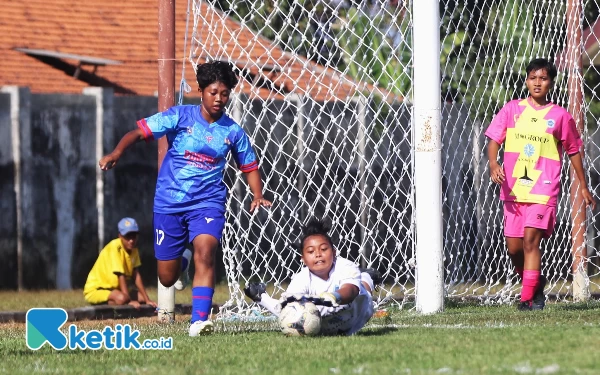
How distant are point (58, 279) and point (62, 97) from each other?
2.16m

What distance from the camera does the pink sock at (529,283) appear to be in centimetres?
999

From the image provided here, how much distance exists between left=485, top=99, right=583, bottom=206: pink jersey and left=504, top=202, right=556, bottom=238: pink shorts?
2.0 inches

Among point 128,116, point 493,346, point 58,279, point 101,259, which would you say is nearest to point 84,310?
point 101,259

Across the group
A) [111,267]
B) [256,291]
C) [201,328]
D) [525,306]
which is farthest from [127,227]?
[256,291]

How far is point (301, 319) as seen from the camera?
25.6 ft

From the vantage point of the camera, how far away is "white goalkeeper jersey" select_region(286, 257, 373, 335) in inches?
311

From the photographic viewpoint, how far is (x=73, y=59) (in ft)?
66.5

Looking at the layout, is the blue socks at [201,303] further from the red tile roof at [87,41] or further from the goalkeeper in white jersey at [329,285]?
the red tile roof at [87,41]

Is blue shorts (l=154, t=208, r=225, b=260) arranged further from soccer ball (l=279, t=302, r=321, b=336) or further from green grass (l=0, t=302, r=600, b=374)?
soccer ball (l=279, t=302, r=321, b=336)

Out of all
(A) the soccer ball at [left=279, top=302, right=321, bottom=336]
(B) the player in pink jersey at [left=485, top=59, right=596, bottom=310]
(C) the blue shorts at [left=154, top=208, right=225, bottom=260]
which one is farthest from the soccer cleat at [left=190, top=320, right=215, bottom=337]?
(B) the player in pink jersey at [left=485, top=59, right=596, bottom=310]

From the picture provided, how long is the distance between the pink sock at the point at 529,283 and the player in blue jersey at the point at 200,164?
2357mm

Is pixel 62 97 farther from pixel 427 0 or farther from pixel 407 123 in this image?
pixel 427 0

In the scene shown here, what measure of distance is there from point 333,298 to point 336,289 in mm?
369

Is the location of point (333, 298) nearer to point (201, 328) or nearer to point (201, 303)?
point (201, 328)
